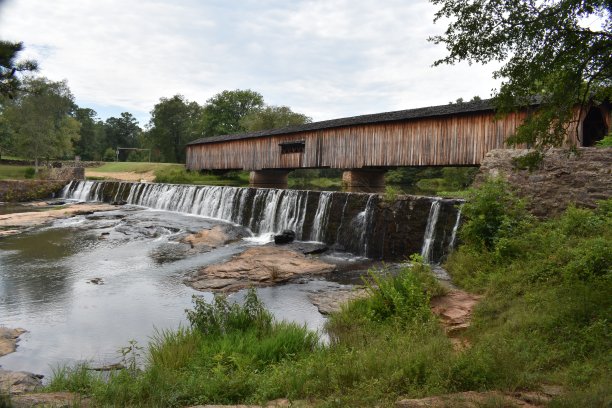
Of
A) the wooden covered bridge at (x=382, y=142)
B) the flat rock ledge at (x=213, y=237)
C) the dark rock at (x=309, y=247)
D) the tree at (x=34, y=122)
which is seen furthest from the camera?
the tree at (x=34, y=122)

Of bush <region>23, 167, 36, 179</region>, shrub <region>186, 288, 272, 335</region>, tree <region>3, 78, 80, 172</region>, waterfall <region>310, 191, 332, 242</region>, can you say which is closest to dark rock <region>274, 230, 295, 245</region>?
waterfall <region>310, 191, 332, 242</region>

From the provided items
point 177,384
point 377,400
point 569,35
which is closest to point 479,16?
point 569,35

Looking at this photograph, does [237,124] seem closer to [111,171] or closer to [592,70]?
[111,171]

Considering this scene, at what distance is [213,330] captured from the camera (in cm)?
639

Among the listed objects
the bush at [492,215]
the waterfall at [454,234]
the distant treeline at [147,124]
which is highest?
the distant treeline at [147,124]

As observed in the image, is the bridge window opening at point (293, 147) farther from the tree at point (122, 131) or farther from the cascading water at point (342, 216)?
the tree at point (122, 131)

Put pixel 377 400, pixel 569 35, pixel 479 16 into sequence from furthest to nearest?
pixel 479 16, pixel 569 35, pixel 377 400

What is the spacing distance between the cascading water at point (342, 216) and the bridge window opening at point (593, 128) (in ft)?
23.0

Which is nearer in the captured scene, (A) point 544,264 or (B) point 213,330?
(B) point 213,330

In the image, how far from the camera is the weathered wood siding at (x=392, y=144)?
1656 cm

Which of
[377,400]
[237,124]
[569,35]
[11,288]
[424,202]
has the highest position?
[237,124]

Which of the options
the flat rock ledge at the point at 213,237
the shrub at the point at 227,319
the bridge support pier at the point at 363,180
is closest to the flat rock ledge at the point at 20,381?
the shrub at the point at 227,319

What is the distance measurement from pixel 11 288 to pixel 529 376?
10.6 m

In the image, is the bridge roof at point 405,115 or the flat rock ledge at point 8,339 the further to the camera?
the bridge roof at point 405,115
